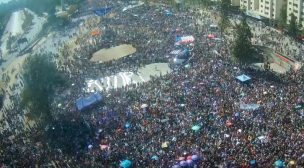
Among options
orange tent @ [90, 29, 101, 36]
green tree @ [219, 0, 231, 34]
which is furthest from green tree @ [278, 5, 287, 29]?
orange tent @ [90, 29, 101, 36]

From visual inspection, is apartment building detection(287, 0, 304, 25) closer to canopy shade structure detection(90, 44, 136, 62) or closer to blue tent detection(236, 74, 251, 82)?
canopy shade structure detection(90, 44, 136, 62)

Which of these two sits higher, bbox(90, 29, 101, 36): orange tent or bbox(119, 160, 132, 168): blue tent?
bbox(119, 160, 132, 168): blue tent

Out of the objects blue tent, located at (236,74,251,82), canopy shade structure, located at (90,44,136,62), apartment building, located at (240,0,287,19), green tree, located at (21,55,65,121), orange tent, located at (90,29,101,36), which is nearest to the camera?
green tree, located at (21,55,65,121)

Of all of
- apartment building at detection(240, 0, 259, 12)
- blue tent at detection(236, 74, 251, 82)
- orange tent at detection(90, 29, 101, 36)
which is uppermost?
blue tent at detection(236, 74, 251, 82)

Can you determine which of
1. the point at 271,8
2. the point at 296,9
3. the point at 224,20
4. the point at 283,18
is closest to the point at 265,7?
the point at 271,8

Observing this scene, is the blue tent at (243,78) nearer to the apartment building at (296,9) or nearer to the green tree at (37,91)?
the green tree at (37,91)

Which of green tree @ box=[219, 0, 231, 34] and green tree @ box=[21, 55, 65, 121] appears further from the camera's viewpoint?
green tree @ box=[219, 0, 231, 34]

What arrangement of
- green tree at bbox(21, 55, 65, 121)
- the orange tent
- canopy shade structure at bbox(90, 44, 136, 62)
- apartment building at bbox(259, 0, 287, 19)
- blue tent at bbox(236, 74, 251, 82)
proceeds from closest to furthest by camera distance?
green tree at bbox(21, 55, 65, 121) < blue tent at bbox(236, 74, 251, 82) < canopy shade structure at bbox(90, 44, 136, 62) < the orange tent < apartment building at bbox(259, 0, 287, 19)
